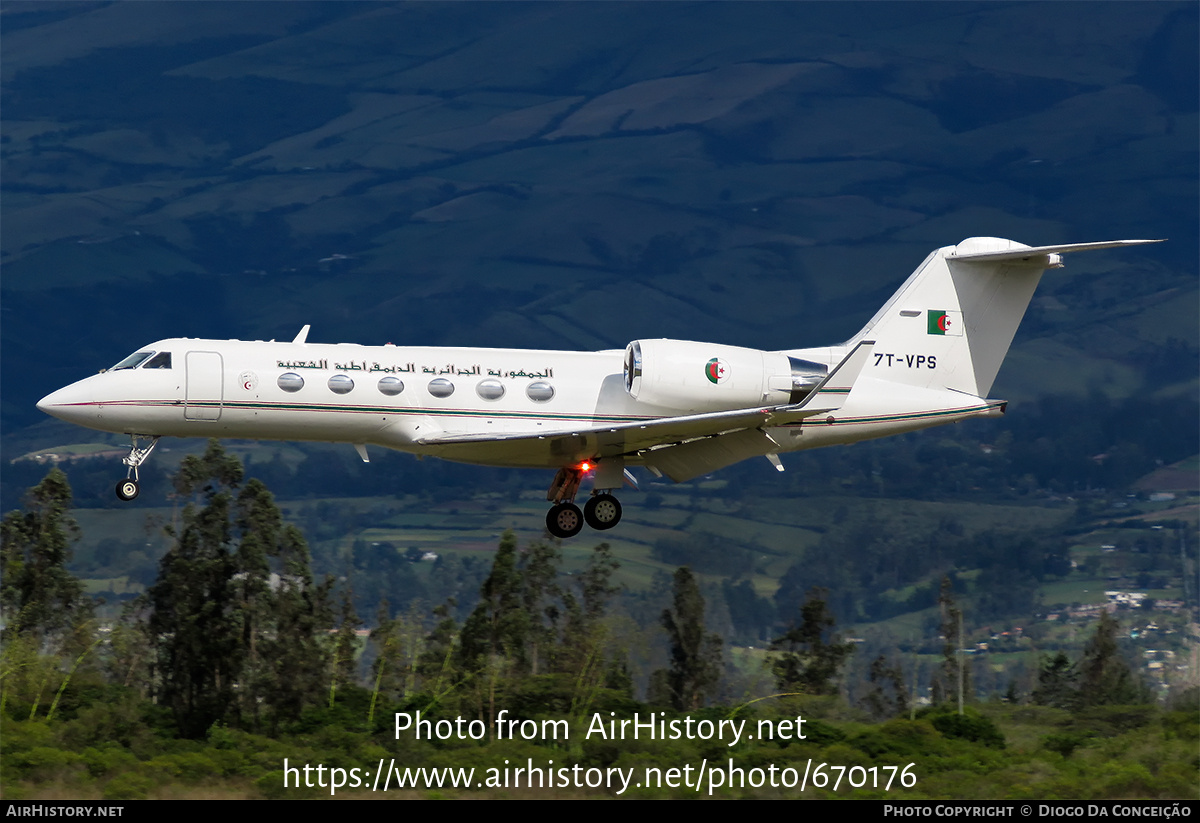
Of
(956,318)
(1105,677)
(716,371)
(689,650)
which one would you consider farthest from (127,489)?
(1105,677)

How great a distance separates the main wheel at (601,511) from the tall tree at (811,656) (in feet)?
72.1

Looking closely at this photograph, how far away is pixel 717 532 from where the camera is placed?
80500 millimetres

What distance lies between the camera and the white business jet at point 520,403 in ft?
73.9

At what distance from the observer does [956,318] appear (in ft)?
86.9

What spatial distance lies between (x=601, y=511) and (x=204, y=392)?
659 centimetres

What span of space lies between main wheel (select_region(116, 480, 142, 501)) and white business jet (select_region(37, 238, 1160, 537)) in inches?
1.2

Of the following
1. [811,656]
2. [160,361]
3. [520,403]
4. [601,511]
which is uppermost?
[160,361]

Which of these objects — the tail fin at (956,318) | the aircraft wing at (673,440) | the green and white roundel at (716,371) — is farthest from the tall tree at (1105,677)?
the green and white roundel at (716,371)

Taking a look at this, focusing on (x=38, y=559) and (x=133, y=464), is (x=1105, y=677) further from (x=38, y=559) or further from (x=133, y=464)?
(x=133, y=464)

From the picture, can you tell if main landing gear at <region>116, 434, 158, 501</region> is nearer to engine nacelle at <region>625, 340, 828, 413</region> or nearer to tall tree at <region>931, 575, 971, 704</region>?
engine nacelle at <region>625, 340, 828, 413</region>

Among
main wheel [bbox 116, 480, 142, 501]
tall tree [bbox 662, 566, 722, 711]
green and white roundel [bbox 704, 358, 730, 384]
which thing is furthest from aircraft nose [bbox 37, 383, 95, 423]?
tall tree [bbox 662, 566, 722, 711]

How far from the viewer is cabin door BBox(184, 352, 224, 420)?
22.5 meters

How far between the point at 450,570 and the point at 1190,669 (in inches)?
1783

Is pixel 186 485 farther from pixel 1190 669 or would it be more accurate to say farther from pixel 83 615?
pixel 1190 669
